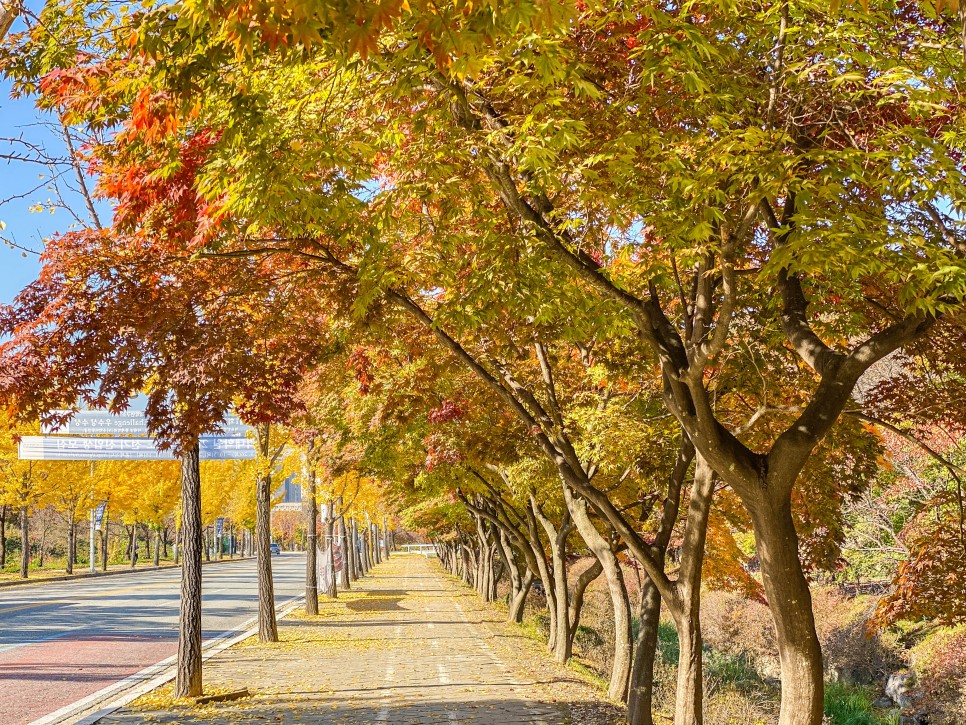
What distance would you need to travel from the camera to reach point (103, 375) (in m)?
8.62

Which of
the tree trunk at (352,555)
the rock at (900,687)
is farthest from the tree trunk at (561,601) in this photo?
the tree trunk at (352,555)

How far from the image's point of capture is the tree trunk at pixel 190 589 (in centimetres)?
1071

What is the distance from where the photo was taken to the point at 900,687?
18.7m

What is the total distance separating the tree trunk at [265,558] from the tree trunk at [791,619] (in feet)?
39.9

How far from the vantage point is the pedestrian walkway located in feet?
32.4

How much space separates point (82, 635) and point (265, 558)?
399 centimetres

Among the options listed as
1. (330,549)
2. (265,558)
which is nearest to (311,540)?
(330,549)

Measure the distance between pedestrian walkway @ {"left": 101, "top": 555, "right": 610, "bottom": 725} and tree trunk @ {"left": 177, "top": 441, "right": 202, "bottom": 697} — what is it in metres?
0.35

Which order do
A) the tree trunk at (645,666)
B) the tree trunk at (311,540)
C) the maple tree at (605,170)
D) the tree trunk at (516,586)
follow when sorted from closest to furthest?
the maple tree at (605,170) → the tree trunk at (645,666) → the tree trunk at (311,540) → the tree trunk at (516,586)

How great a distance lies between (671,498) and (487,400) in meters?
4.25

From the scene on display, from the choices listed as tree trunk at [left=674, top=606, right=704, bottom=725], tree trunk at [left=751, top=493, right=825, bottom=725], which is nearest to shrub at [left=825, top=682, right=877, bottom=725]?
tree trunk at [left=674, top=606, right=704, bottom=725]

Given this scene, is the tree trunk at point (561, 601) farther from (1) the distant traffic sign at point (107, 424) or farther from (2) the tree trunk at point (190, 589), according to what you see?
(1) the distant traffic sign at point (107, 424)

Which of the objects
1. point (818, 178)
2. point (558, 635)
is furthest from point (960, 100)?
point (558, 635)

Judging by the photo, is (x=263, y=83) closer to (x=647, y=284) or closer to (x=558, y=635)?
(x=647, y=284)
